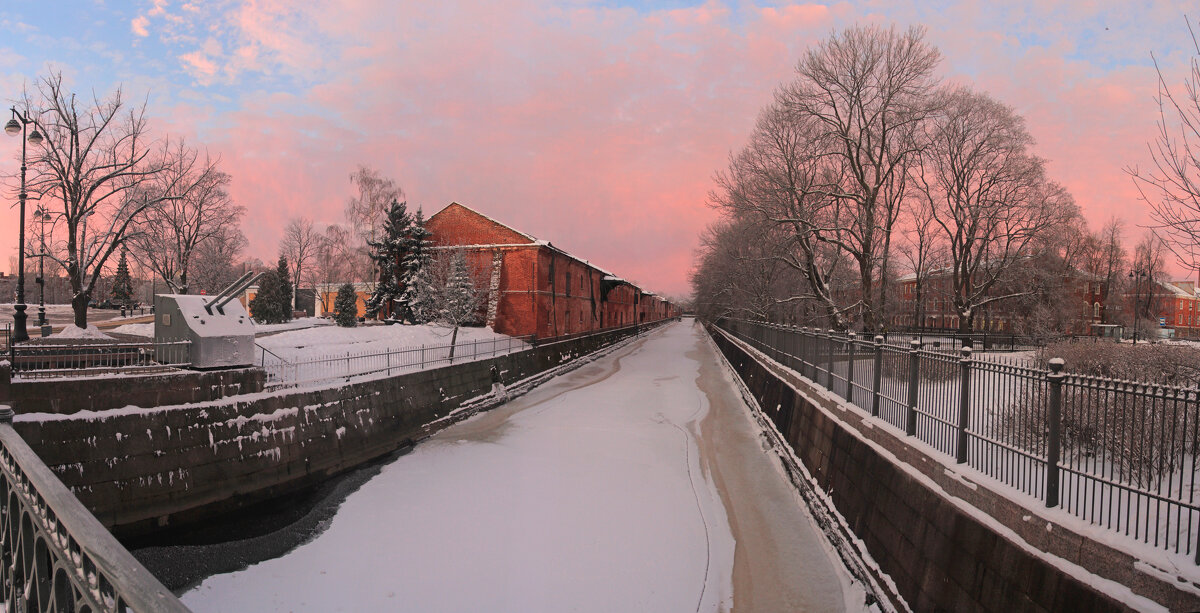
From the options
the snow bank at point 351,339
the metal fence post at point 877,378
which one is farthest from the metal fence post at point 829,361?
the snow bank at point 351,339

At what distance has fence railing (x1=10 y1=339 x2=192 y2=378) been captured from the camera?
823 cm

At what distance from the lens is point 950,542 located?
471cm

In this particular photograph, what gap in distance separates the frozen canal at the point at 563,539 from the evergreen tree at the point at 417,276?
595 inches

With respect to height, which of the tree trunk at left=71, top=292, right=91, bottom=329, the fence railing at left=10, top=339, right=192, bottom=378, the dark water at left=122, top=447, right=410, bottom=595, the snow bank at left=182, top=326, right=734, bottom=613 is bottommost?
the dark water at left=122, top=447, right=410, bottom=595

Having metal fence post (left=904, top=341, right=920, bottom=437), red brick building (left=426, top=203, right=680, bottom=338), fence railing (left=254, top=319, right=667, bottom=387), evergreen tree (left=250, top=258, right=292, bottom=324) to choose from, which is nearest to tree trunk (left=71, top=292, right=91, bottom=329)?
fence railing (left=254, top=319, right=667, bottom=387)

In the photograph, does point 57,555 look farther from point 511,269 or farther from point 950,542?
point 511,269

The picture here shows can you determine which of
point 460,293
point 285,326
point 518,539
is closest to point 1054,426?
point 518,539

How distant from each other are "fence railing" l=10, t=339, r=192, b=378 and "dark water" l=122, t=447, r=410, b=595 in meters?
2.92

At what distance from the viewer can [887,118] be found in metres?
19.8

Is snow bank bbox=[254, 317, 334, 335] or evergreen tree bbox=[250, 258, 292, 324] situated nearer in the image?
snow bank bbox=[254, 317, 334, 335]

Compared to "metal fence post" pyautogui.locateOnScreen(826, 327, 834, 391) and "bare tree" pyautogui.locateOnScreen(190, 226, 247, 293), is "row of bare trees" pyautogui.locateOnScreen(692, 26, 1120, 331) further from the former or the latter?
"bare tree" pyautogui.locateOnScreen(190, 226, 247, 293)

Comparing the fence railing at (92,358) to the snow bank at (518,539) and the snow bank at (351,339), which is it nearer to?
the snow bank at (518,539)

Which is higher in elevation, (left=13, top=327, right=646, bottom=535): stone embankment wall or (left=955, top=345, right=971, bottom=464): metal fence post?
(left=955, top=345, right=971, bottom=464): metal fence post

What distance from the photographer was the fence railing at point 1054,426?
143 inches
